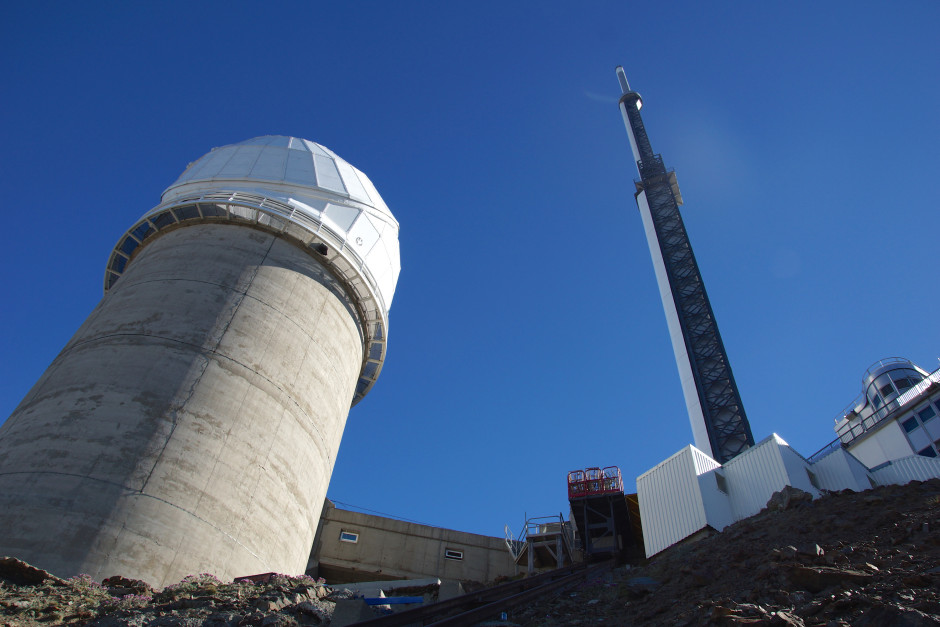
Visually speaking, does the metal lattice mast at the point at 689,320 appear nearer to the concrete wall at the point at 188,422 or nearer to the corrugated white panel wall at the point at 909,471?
the corrugated white panel wall at the point at 909,471

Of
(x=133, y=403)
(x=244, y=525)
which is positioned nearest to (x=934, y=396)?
(x=244, y=525)

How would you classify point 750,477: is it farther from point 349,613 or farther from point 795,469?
point 349,613

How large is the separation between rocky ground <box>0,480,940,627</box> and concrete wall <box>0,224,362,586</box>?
4.70ft

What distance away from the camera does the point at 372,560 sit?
27.5m

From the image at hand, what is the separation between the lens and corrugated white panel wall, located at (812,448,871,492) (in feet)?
66.0

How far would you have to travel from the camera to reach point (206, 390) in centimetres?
1480

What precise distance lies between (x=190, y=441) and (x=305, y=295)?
19.6 feet

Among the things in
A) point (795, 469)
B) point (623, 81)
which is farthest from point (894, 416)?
point (623, 81)

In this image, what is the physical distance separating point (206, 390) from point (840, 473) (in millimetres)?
19474

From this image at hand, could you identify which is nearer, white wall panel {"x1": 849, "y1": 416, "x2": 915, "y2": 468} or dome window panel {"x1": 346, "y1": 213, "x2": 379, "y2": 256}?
dome window panel {"x1": 346, "y1": 213, "x2": 379, "y2": 256}

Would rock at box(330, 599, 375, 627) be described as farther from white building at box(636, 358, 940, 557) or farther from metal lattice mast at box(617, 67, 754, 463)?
metal lattice mast at box(617, 67, 754, 463)

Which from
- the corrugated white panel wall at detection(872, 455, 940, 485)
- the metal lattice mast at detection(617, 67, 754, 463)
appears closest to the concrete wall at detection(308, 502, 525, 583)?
the corrugated white panel wall at detection(872, 455, 940, 485)

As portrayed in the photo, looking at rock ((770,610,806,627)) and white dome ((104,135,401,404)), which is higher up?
white dome ((104,135,401,404))

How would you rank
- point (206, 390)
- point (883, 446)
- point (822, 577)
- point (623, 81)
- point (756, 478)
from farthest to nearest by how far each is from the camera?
point (623, 81) → point (883, 446) → point (756, 478) → point (206, 390) → point (822, 577)
